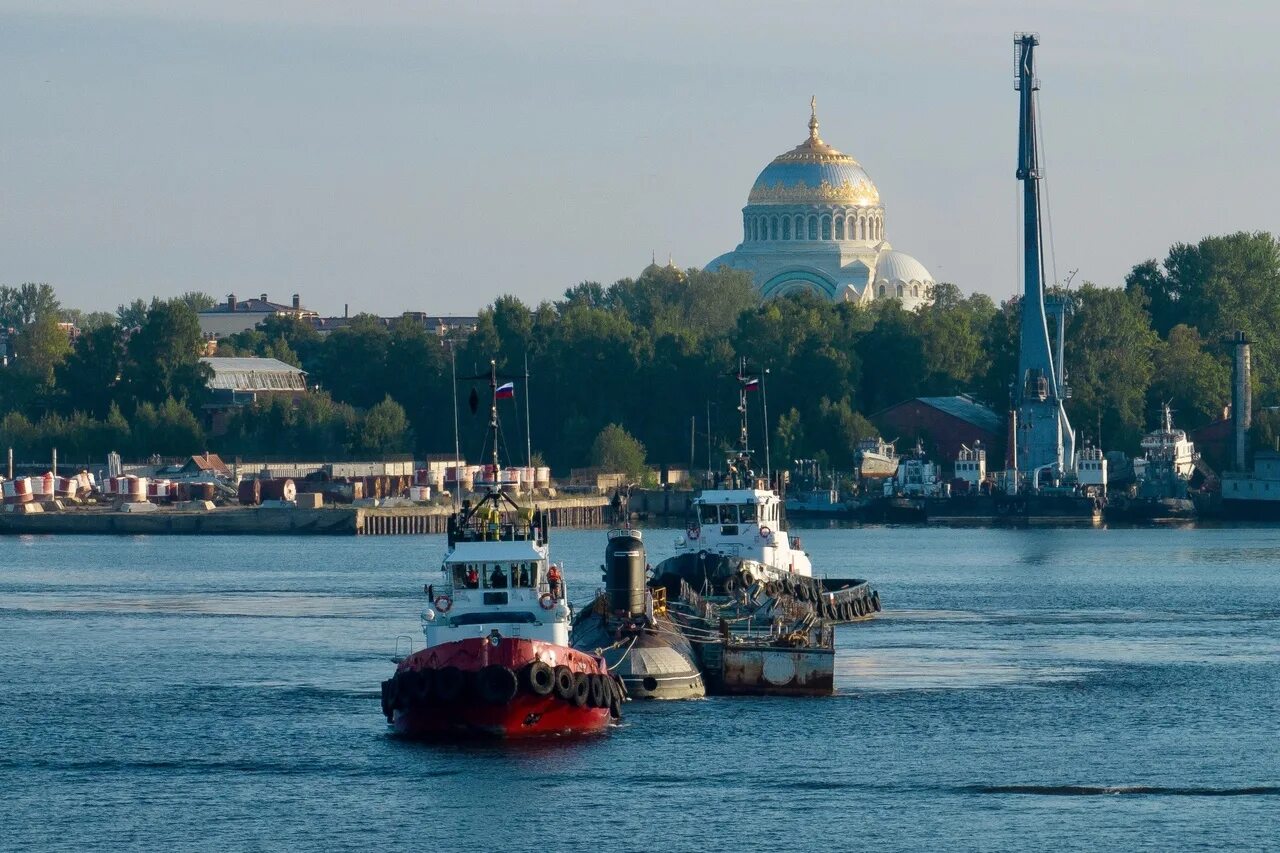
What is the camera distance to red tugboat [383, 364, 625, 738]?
50.9 metres

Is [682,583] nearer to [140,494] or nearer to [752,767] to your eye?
[752,767]

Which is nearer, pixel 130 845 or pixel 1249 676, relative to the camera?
pixel 130 845

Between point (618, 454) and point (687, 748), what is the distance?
12472 cm

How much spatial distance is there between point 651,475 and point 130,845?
13319 centimetres

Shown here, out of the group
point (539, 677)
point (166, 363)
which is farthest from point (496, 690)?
point (166, 363)

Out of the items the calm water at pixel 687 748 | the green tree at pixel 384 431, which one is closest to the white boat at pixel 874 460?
the green tree at pixel 384 431

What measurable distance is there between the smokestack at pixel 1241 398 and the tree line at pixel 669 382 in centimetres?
770

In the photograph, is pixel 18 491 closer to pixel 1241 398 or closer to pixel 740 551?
pixel 1241 398

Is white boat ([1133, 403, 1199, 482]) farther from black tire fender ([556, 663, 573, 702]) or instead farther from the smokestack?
black tire fender ([556, 663, 573, 702])

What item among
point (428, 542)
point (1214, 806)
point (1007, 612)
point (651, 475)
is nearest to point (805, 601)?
point (1007, 612)

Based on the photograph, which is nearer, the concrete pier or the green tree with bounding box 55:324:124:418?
the concrete pier

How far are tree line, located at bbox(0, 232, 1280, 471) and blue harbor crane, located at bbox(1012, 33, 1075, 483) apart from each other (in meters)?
12.4

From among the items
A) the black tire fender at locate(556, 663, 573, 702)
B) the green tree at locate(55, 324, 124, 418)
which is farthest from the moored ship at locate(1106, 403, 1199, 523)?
the black tire fender at locate(556, 663, 573, 702)

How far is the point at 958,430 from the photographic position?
177625 mm
